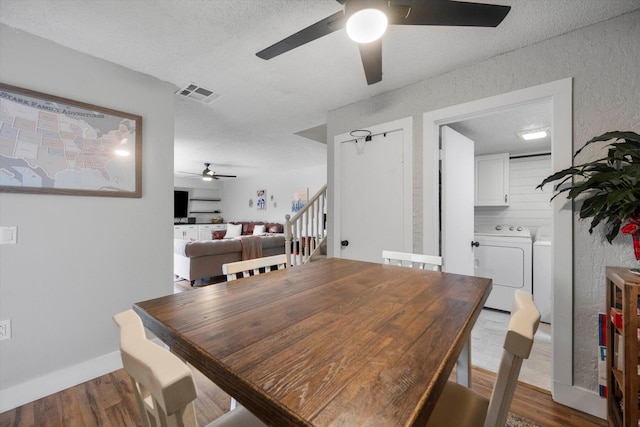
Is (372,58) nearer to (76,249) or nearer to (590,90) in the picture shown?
(590,90)

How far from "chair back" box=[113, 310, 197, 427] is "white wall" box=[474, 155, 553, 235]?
4.50m

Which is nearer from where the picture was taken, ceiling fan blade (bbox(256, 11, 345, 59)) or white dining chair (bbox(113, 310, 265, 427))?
white dining chair (bbox(113, 310, 265, 427))

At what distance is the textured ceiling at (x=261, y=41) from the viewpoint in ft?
4.90

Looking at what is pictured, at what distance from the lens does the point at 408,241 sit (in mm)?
A: 2365

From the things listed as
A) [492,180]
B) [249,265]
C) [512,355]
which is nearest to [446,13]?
[512,355]

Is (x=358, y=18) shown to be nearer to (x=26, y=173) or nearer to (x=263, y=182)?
(x=26, y=173)

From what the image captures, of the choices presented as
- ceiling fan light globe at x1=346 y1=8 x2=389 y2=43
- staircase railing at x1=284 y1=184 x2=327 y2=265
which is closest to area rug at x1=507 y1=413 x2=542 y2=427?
ceiling fan light globe at x1=346 y1=8 x2=389 y2=43

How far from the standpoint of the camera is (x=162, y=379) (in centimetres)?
42

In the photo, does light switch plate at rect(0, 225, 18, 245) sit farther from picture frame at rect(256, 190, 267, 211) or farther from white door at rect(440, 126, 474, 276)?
picture frame at rect(256, 190, 267, 211)

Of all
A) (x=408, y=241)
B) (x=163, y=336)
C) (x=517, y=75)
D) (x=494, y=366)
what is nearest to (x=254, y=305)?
(x=163, y=336)

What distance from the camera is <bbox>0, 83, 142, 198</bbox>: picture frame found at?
166 centimetres

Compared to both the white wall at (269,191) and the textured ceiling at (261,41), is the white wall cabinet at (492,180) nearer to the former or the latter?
the textured ceiling at (261,41)

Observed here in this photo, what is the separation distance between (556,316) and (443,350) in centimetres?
161

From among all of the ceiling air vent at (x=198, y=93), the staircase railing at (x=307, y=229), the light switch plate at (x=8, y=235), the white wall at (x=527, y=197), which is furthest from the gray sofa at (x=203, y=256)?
the white wall at (x=527, y=197)
